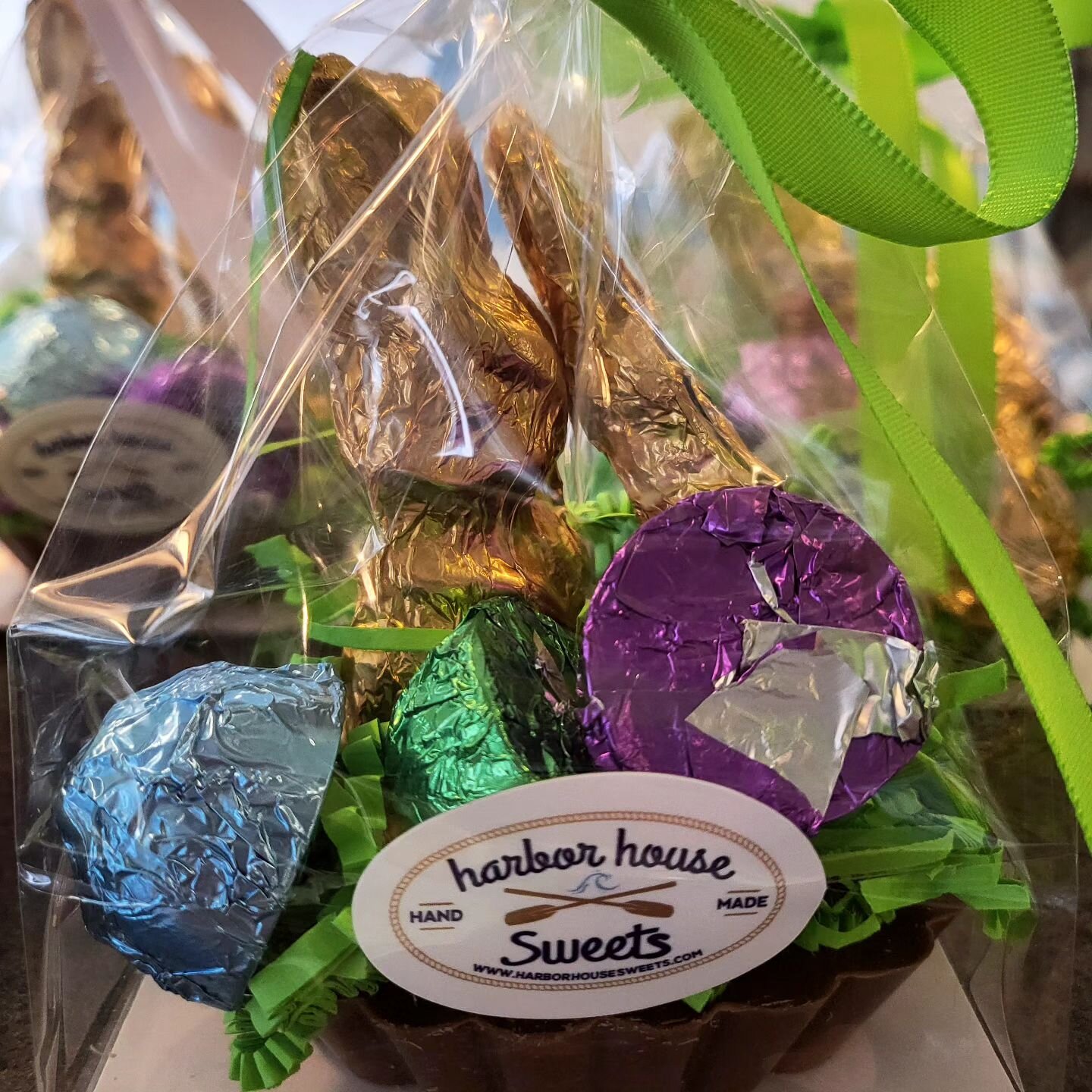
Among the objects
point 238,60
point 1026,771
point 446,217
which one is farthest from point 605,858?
point 238,60

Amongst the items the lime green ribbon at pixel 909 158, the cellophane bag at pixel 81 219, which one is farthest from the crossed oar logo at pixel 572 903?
the cellophane bag at pixel 81 219

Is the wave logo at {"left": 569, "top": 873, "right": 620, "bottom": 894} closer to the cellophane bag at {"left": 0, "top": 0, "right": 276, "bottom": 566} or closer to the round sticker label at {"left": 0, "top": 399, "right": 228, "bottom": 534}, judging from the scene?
the round sticker label at {"left": 0, "top": 399, "right": 228, "bottom": 534}

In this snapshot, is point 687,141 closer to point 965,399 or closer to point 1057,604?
point 965,399

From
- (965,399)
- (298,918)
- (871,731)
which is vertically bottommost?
(298,918)

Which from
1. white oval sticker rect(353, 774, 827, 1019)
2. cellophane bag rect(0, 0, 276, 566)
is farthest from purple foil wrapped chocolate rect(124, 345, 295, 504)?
white oval sticker rect(353, 774, 827, 1019)

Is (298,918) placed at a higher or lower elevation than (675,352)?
lower

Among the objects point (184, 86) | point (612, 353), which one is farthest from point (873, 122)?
point (184, 86)

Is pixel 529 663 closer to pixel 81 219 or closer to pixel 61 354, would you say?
pixel 61 354
